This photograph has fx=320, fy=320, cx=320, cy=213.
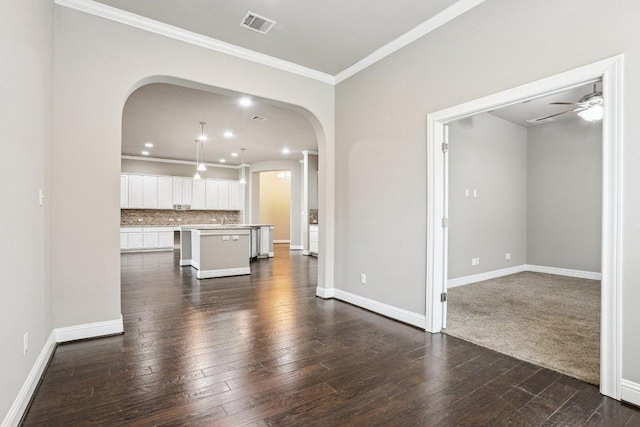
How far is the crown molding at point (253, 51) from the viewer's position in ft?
9.71

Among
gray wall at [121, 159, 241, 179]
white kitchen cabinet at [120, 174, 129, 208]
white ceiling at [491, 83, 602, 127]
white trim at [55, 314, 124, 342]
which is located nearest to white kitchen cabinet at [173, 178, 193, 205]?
gray wall at [121, 159, 241, 179]

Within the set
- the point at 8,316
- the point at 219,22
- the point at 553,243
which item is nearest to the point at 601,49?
the point at 219,22

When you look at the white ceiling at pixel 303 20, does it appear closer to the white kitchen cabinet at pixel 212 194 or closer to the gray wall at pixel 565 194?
the gray wall at pixel 565 194

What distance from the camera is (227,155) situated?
10109 mm

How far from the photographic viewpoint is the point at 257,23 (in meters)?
3.25

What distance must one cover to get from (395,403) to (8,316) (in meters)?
2.20

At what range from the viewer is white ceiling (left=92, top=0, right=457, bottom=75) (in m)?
2.97

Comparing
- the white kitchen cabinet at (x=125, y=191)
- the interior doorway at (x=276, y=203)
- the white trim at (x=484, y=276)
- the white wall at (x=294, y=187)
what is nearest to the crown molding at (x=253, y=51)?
the white trim at (x=484, y=276)

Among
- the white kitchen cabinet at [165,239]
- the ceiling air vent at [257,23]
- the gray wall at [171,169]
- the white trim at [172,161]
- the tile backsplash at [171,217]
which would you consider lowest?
the white kitchen cabinet at [165,239]

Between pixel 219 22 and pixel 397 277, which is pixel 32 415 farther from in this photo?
pixel 219 22

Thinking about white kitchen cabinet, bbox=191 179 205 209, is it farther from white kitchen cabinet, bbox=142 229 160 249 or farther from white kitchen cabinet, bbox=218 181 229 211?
white kitchen cabinet, bbox=142 229 160 249

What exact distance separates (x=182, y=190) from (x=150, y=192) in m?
0.95

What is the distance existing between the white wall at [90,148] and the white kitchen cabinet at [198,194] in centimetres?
799

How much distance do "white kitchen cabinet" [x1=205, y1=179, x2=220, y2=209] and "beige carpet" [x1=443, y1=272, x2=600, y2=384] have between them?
8.73m
